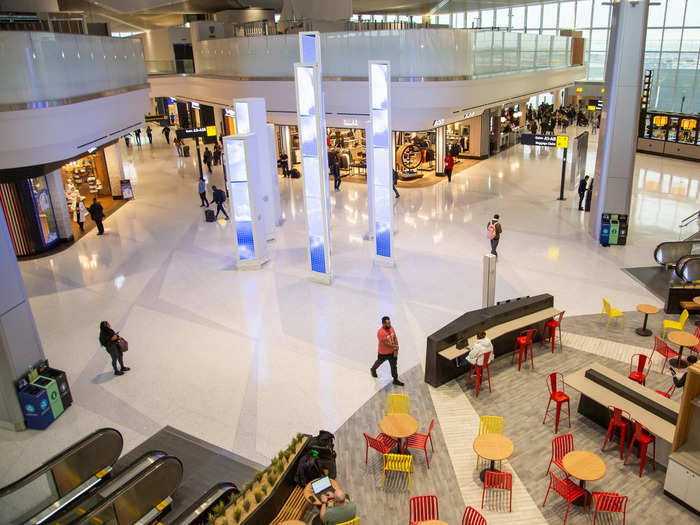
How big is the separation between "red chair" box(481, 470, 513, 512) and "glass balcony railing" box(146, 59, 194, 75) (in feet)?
103

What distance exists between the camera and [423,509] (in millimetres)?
6559

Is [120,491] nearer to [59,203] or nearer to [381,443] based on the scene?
[381,443]

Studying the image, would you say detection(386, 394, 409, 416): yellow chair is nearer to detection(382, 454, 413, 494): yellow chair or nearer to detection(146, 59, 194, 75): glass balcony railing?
detection(382, 454, 413, 494): yellow chair

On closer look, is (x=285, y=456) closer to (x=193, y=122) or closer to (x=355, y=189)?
(x=355, y=189)

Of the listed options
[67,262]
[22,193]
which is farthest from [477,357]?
[22,193]

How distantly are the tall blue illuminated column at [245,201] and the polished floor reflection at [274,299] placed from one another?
49cm

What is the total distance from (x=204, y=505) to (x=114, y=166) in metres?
20.2

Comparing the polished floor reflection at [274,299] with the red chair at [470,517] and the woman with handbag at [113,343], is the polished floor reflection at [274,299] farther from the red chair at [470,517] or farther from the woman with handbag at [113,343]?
the red chair at [470,517]

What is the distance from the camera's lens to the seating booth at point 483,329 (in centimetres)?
952

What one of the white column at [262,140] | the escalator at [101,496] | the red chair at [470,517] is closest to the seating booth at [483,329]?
the red chair at [470,517]

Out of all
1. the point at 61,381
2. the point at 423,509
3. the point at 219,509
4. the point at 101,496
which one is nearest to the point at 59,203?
the point at 61,381

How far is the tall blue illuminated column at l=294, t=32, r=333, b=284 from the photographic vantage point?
40.7ft

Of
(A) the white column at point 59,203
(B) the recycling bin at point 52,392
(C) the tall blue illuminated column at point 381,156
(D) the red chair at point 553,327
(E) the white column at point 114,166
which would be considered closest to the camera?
(B) the recycling bin at point 52,392

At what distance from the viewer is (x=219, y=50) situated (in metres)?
27.3
